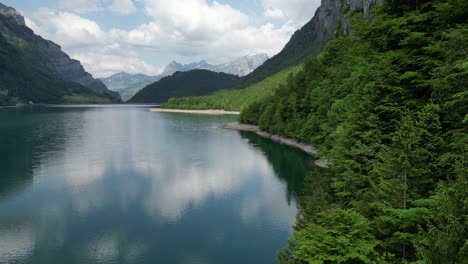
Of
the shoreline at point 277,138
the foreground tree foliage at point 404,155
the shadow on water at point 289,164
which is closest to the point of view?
the foreground tree foliage at point 404,155

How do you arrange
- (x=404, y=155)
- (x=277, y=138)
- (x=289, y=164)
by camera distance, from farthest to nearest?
(x=277, y=138), (x=289, y=164), (x=404, y=155)

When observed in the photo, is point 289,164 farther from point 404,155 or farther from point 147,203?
point 404,155

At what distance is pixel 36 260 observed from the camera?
35406 millimetres

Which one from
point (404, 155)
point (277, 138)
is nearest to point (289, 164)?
point (277, 138)

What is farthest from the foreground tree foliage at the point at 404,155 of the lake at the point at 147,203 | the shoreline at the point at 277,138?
the shoreline at the point at 277,138

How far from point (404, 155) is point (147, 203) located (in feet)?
134

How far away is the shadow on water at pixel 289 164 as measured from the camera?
63553mm

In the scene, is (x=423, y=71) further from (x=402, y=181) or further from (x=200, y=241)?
(x=200, y=241)

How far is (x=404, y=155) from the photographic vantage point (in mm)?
22844

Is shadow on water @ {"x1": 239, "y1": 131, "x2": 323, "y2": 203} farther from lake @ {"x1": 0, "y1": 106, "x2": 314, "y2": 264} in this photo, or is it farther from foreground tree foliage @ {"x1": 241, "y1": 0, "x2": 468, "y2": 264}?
foreground tree foliage @ {"x1": 241, "y1": 0, "x2": 468, "y2": 264}

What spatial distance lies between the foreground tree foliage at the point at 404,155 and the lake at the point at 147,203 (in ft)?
42.3

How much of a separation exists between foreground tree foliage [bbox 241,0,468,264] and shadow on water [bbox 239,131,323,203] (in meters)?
17.9

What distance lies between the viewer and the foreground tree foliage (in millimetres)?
18688

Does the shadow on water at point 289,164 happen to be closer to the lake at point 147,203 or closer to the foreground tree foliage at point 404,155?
the lake at point 147,203
